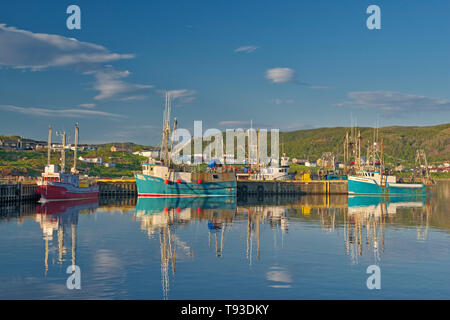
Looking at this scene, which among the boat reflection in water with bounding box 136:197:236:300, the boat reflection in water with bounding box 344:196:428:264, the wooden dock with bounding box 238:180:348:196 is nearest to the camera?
the boat reflection in water with bounding box 136:197:236:300

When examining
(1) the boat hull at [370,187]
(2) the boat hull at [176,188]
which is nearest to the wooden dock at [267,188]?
(2) the boat hull at [176,188]

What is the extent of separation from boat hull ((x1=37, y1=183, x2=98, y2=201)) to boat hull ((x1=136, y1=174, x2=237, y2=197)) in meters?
11.7

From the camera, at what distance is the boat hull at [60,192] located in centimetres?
7888

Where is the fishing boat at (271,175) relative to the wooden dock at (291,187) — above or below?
above

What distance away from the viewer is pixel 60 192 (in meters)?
81.2

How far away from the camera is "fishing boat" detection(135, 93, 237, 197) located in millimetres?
92994

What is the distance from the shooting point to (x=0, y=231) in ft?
138

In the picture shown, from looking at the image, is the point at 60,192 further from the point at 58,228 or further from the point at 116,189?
the point at 58,228

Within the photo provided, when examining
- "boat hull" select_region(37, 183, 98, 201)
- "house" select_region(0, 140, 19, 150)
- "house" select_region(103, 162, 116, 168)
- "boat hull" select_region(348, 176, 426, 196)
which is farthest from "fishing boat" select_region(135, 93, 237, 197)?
"house" select_region(0, 140, 19, 150)

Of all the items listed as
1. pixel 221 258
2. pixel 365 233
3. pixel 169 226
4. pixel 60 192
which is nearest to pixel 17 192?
pixel 60 192

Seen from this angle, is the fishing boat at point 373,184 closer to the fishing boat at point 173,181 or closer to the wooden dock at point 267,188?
the wooden dock at point 267,188

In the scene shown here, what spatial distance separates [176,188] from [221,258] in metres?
64.8

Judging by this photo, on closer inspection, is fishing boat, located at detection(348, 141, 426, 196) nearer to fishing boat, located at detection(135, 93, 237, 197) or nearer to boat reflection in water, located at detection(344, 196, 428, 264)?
fishing boat, located at detection(135, 93, 237, 197)

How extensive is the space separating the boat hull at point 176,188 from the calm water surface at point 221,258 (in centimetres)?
3981
